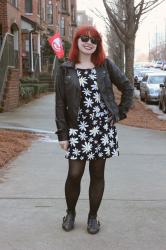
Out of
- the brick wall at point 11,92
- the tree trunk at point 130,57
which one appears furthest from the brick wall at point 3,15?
the tree trunk at point 130,57

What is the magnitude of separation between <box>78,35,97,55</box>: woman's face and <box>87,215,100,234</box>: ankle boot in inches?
56.4

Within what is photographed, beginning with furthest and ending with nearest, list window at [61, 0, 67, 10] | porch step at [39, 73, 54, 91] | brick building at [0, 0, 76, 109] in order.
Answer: window at [61, 0, 67, 10], porch step at [39, 73, 54, 91], brick building at [0, 0, 76, 109]

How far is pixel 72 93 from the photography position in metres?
4.15

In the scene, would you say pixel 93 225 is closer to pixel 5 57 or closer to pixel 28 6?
pixel 5 57

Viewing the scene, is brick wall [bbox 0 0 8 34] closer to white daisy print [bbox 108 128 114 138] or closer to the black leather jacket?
the black leather jacket

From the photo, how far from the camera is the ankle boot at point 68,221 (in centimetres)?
438

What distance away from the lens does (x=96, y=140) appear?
423 cm

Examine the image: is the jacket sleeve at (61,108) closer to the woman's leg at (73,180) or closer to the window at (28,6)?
the woman's leg at (73,180)

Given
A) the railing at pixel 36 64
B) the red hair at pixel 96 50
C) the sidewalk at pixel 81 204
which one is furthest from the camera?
the railing at pixel 36 64

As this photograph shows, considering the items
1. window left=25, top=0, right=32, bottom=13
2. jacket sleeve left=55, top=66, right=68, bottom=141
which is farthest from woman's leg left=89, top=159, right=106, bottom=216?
window left=25, top=0, right=32, bottom=13

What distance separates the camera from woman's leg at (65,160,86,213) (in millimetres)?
4270

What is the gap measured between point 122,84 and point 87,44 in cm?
46

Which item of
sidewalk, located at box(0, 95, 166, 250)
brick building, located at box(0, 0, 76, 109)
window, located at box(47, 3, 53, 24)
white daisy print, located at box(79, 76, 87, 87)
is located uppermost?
window, located at box(47, 3, 53, 24)

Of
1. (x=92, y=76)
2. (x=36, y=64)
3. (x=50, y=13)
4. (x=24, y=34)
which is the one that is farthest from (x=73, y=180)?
(x=50, y=13)
